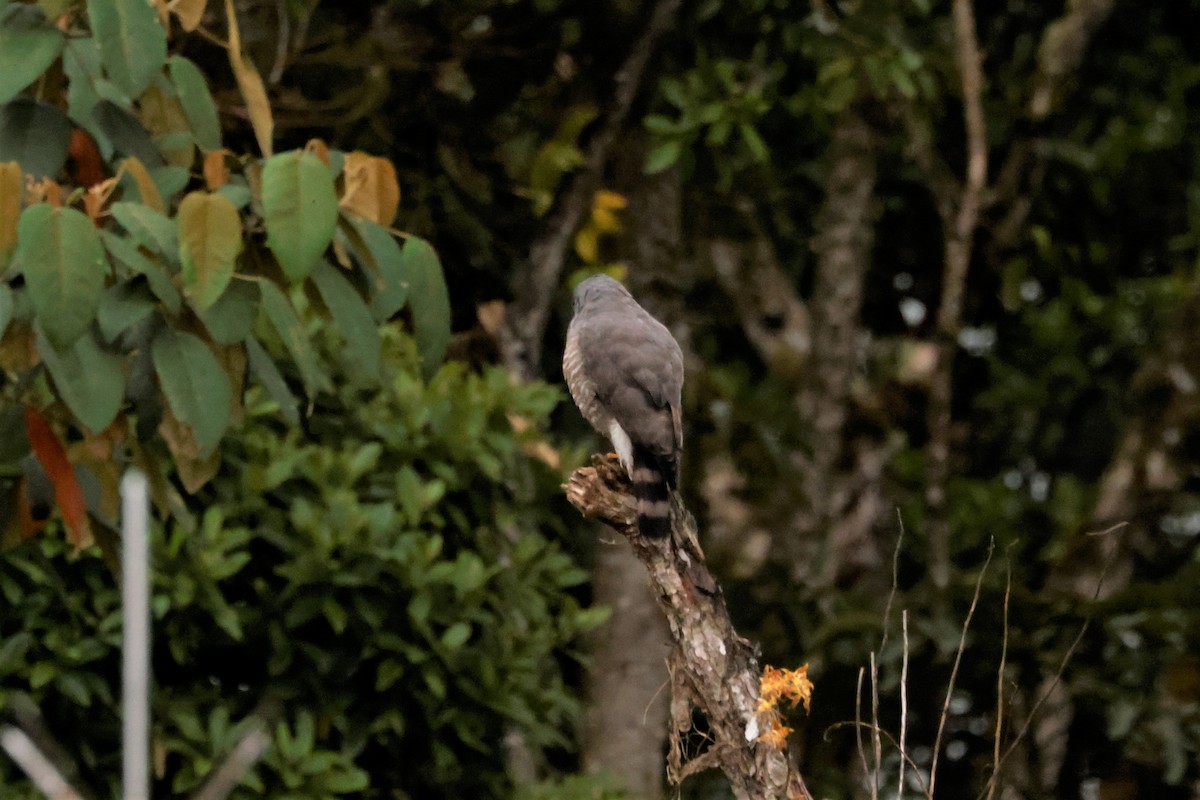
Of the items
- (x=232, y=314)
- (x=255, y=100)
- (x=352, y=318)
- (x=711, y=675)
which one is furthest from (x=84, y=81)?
(x=711, y=675)

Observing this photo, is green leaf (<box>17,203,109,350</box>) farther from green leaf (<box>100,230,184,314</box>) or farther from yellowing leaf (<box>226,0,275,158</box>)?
yellowing leaf (<box>226,0,275,158</box>)

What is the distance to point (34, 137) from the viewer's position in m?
3.45

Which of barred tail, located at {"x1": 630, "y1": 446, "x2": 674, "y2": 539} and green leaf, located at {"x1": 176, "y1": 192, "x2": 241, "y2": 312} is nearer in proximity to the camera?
green leaf, located at {"x1": 176, "y1": 192, "x2": 241, "y2": 312}

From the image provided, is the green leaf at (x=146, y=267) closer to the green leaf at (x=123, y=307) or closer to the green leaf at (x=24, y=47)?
the green leaf at (x=123, y=307)

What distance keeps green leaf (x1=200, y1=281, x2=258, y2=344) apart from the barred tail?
0.80m

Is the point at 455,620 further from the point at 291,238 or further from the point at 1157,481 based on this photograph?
the point at 1157,481

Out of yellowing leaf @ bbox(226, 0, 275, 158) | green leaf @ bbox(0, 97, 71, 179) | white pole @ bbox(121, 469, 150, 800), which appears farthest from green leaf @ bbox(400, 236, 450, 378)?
white pole @ bbox(121, 469, 150, 800)

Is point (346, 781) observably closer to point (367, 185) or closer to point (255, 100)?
point (367, 185)

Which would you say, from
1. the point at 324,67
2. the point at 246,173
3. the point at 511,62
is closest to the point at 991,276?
the point at 511,62

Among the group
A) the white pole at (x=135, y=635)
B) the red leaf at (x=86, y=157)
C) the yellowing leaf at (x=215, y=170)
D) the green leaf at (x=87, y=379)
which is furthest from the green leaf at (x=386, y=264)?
the white pole at (x=135, y=635)

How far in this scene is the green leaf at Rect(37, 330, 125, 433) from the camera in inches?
121

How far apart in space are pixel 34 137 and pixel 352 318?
29.3 inches

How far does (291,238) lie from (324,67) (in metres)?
3.29

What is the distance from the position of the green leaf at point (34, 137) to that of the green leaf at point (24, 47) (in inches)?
4.8
